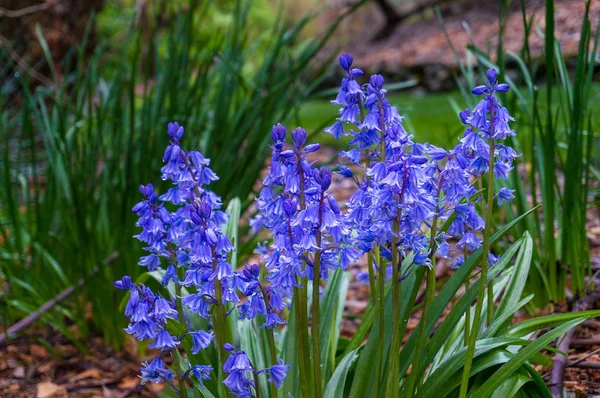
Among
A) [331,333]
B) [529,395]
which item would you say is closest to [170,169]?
[331,333]

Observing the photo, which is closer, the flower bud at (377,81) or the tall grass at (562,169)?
the flower bud at (377,81)

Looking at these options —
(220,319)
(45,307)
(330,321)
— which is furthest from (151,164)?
(220,319)

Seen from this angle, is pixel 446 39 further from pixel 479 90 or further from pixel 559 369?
pixel 479 90

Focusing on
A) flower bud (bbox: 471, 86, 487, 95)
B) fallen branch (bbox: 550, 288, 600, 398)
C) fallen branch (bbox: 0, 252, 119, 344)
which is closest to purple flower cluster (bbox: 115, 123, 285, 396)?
flower bud (bbox: 471, 86, 487, 95)

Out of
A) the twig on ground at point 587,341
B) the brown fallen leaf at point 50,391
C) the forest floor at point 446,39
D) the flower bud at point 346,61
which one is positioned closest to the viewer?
the flower bud at point 346,61

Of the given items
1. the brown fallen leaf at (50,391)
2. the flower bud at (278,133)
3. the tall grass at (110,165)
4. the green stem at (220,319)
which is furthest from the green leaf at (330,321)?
the brown fallen leaf at (50,391)

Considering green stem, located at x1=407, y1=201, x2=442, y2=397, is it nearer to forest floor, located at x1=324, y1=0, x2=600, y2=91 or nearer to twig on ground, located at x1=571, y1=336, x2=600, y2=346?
twig on ground, located at x1=571, y1=336, x2=600, y2=346

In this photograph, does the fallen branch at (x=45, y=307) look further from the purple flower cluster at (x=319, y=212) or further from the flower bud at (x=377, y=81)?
the flower bud at (x=377, y=81)
